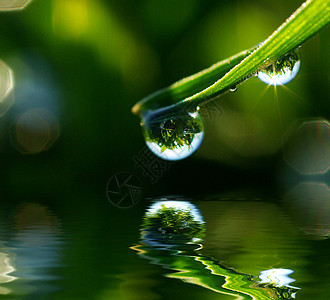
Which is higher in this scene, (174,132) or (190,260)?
(174,132)

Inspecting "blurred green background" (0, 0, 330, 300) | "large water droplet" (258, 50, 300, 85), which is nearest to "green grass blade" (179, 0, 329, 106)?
"large water droplet" (258, 50, 300, 85)

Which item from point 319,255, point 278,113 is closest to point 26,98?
point 278,113

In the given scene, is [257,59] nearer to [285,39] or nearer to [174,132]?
[285,39]

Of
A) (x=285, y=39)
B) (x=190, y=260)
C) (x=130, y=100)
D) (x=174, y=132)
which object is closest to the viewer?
(x=285, y=39)

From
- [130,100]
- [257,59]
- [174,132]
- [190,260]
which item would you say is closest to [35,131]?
[130,100]

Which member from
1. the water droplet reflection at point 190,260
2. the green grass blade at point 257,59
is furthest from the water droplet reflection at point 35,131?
the green grass blade at point 257,59

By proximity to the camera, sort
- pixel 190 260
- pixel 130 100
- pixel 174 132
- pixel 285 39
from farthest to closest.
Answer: pixel 130 100 < pixel 174 132 < pixel 190 260 < pixel 285 39

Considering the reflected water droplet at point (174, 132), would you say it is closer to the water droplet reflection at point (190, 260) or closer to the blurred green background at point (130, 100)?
the water droplet reflection at point (190, 260)

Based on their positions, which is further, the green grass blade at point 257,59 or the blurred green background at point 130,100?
the blurred green background at point 130,100

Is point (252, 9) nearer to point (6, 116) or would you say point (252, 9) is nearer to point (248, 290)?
point (6, 116)

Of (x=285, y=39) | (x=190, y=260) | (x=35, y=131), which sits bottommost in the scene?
(x=190, y=260)

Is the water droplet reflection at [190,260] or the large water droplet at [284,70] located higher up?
the large water droplet at [284,70]
